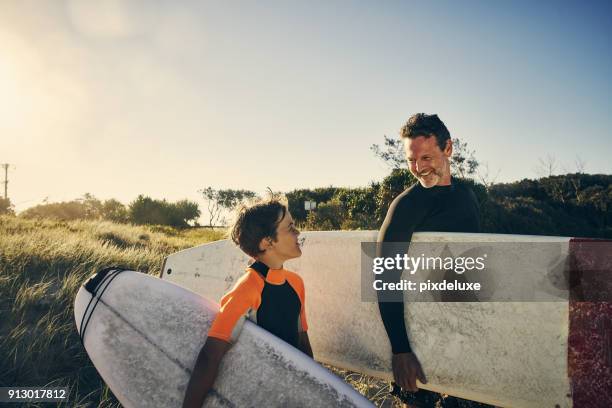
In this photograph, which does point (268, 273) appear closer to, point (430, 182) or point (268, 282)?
point (268, 282)

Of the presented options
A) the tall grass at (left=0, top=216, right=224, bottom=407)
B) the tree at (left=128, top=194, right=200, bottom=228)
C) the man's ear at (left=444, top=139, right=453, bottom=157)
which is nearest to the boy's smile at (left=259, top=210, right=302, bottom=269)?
the man's ear at (left=444, top=139, right=453, bottom=157)

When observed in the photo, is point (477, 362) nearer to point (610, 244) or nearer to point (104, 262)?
point (610, 244)

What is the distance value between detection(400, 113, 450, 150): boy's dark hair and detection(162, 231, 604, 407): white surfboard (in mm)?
589

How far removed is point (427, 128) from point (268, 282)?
1.19m

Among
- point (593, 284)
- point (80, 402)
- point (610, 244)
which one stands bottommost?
point (80, 402)

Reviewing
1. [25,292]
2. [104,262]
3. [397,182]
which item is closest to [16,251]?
[104,262]

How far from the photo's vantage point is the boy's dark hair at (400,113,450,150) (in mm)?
1962

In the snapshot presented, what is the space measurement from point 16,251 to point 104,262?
0.95 metres

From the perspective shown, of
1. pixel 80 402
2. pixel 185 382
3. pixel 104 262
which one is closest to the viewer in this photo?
pixel 185 382

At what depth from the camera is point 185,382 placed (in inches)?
73.6

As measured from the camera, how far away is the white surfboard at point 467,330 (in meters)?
1.99

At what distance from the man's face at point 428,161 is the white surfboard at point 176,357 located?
3.85ft

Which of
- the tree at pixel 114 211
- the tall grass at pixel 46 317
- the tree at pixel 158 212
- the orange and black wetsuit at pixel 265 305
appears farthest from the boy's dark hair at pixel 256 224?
the tree at pixel 158 212

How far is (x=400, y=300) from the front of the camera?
6.20 feet
